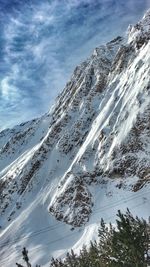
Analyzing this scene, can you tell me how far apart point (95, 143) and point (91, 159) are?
5172mm

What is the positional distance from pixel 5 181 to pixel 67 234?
2286 inches

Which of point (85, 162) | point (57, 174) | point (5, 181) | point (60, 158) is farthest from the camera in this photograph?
point (5, 181)

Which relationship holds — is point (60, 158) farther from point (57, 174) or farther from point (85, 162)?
point (85, 162)

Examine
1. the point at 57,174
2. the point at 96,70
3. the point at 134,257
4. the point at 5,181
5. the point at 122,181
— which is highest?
the point at 96,70

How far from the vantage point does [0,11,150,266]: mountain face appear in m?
82.2

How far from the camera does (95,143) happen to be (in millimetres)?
99750

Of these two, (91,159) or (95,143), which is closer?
(91,159)

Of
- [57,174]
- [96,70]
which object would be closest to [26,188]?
[57,174]

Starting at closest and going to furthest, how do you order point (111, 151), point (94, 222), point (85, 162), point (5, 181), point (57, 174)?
1. point (94, 222)
2. point (111, 151)
3. point (85, 162)
4. point (57, 174)
5. point (5, 181)

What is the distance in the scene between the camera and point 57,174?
4141 inches

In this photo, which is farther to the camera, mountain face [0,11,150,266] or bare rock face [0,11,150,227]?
bare rock face [0,11,150,227]

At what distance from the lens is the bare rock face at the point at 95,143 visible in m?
84.7

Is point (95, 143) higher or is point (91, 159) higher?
point (95, 143)

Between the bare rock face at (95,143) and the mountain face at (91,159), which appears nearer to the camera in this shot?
the mountain face at (91,159)
